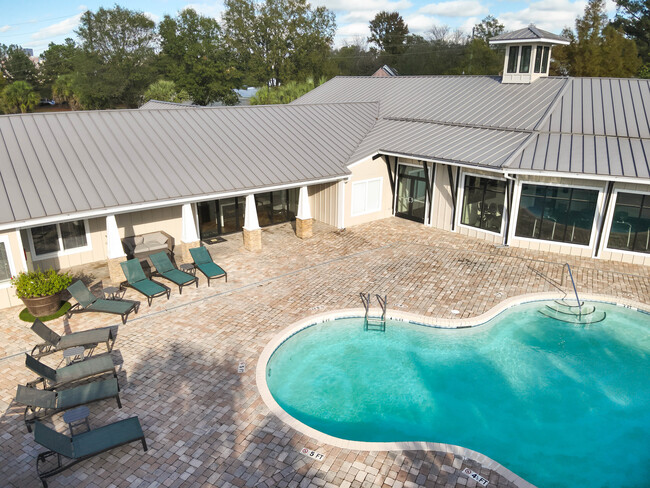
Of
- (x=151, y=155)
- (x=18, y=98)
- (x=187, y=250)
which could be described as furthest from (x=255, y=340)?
(x=18, y=98)

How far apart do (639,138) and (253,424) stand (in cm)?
1746

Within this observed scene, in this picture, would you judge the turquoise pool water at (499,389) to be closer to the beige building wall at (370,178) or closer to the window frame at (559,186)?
the window frame at (559,186)

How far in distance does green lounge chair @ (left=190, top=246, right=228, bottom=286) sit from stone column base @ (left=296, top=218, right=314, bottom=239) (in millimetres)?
4340

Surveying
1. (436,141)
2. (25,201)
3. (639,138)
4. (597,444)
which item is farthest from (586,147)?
(25,201)

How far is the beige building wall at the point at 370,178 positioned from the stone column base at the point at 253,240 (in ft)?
15.2

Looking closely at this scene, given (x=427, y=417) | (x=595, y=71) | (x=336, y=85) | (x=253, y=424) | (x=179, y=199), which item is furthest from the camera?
(x=595, y=71)

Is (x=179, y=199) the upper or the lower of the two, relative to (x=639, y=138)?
lower

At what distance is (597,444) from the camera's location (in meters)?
9.95

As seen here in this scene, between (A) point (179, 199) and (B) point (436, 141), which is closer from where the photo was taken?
(A) point (179, 199)

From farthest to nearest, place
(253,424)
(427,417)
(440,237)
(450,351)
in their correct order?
(440,237)
(450,351)
(427,417)
(253,424)

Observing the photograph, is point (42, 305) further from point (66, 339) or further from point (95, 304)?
point (66, 339)

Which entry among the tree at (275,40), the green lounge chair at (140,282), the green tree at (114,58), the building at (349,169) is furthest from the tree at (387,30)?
the green lounge chair at (140,282)

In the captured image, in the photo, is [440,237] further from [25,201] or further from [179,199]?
[25,201]

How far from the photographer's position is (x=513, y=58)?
75.1 feet
